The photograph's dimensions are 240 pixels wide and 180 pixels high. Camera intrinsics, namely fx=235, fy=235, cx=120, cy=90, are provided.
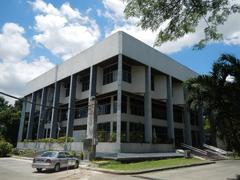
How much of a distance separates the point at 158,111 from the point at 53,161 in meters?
23.3

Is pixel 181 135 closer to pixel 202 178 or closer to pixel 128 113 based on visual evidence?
pixel 128 113

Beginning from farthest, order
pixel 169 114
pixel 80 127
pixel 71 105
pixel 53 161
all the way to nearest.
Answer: pixel 80 127 < pixel 71 105 < pixel 169 114 < pixel 53 161

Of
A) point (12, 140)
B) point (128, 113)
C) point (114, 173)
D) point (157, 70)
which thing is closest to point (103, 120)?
point (128, 113)

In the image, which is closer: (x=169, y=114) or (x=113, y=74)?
(x=113, y=74)

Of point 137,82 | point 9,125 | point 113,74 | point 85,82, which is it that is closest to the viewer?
point 137,82

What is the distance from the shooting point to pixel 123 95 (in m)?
31.8

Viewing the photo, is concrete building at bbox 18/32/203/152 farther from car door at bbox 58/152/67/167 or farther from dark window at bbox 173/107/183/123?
car door at bbox 58/152/67/167

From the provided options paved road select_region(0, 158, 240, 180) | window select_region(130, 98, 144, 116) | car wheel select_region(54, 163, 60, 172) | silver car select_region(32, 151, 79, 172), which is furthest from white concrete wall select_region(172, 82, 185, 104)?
Result: car wheel select_region(54, 163, 60, 172)

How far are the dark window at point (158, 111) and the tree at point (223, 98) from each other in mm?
23612

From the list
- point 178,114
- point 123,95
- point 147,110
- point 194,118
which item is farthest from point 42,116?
point 194,118

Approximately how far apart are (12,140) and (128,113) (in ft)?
115

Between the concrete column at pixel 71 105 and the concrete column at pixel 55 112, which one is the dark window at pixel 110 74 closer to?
the concrete column at pixel 71 105

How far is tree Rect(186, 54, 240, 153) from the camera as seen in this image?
1134cm

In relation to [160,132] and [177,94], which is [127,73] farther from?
[177,94]
